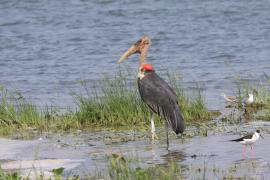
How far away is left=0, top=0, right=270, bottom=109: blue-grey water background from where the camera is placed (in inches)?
680

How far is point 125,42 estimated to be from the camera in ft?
75.7

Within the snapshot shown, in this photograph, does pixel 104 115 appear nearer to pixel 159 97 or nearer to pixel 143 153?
pixel 159 97

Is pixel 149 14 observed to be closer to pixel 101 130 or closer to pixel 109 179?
pixel 101 130

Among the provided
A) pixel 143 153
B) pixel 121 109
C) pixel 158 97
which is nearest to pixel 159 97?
pixel 158 97

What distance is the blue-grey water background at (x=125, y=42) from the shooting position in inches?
680

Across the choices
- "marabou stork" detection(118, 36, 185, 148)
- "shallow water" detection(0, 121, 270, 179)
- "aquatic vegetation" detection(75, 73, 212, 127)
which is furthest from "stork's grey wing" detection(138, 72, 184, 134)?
"aquatic vegetation" detection(75, 73, 212, 127)

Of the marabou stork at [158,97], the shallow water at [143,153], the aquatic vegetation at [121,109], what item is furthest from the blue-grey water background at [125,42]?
the shallow water at [143,153]

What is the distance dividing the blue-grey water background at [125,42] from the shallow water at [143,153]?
9.17 ft

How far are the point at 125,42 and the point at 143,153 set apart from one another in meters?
13.2

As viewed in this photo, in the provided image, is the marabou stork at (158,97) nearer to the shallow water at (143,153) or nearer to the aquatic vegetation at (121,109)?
the shallow water at (143,153)

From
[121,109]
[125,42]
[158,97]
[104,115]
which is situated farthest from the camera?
[125,42]

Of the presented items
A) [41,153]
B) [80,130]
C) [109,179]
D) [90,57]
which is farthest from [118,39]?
[109,179]

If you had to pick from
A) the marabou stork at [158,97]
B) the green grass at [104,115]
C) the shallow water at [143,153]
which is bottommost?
the shallow water at [143,153]

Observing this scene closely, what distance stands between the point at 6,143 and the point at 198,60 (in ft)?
31.1
